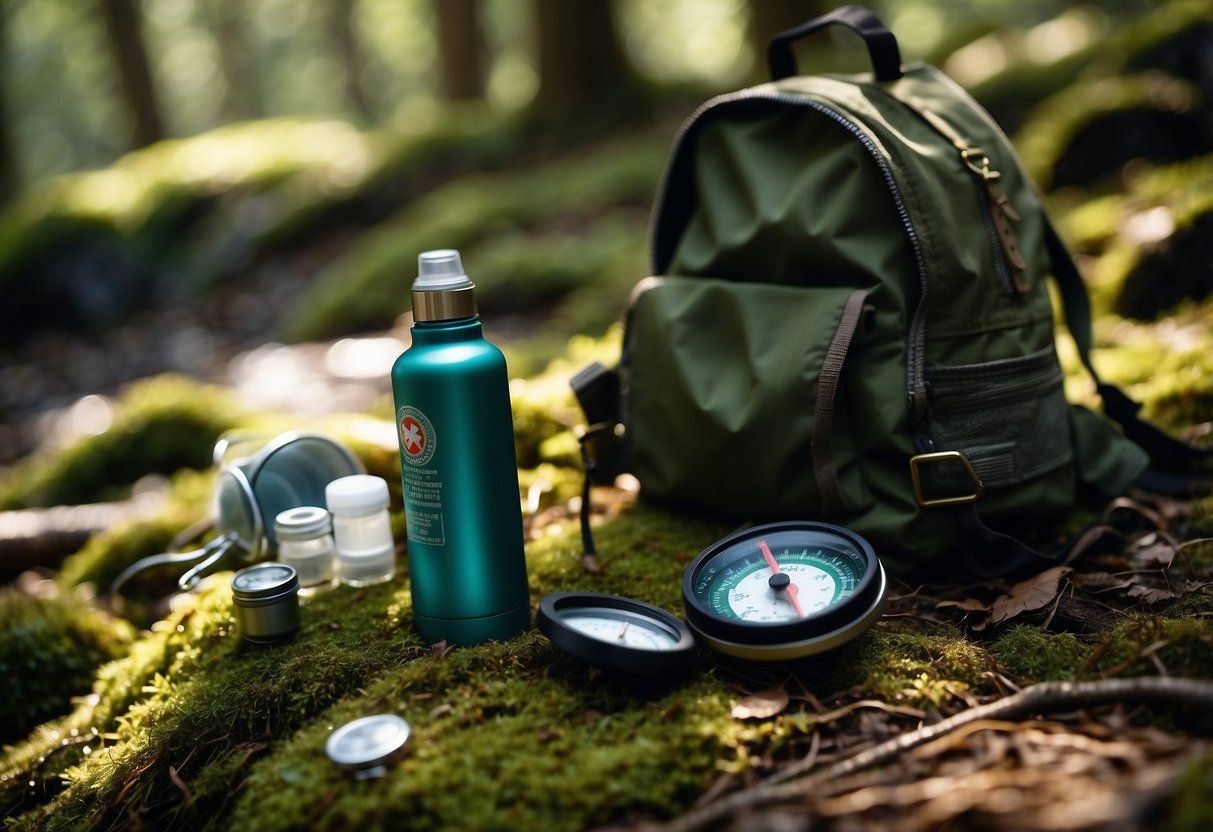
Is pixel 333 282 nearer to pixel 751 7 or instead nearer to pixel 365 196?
pixel 365 196

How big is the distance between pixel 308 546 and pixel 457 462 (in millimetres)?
819

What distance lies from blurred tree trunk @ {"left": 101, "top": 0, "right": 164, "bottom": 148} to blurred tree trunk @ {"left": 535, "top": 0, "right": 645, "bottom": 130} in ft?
24.1

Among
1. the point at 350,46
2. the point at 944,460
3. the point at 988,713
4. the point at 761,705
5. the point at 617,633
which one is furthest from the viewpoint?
the point at 350,46

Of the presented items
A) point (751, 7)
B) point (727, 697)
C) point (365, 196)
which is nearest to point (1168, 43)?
point (751, 7)

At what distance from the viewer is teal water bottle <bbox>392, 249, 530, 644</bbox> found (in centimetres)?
224

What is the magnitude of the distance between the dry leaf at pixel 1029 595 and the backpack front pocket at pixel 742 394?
49cm

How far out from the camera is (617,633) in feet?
7.11

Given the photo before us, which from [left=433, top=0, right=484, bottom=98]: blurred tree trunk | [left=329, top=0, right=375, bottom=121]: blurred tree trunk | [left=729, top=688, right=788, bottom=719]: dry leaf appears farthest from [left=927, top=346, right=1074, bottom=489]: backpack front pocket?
[left=329, top=0, right=375, bottom=121]: blurred tree trunk

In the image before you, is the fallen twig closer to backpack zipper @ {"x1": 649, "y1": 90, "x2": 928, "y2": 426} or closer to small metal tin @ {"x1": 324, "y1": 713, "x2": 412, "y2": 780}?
small metal tin @ {"x1": 324, "y1": 713, "x2": 412, "y2": 780}

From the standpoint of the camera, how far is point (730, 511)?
9.48 ft

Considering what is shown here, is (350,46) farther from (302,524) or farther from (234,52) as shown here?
(302,524)

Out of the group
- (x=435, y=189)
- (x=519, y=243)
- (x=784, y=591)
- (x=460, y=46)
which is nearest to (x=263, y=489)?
(x=784, y=591)

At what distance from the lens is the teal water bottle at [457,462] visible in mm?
2242

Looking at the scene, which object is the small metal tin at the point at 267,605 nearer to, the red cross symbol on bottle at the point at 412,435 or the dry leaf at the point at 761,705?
the red cross symbol on bottle at the point at 412,435
